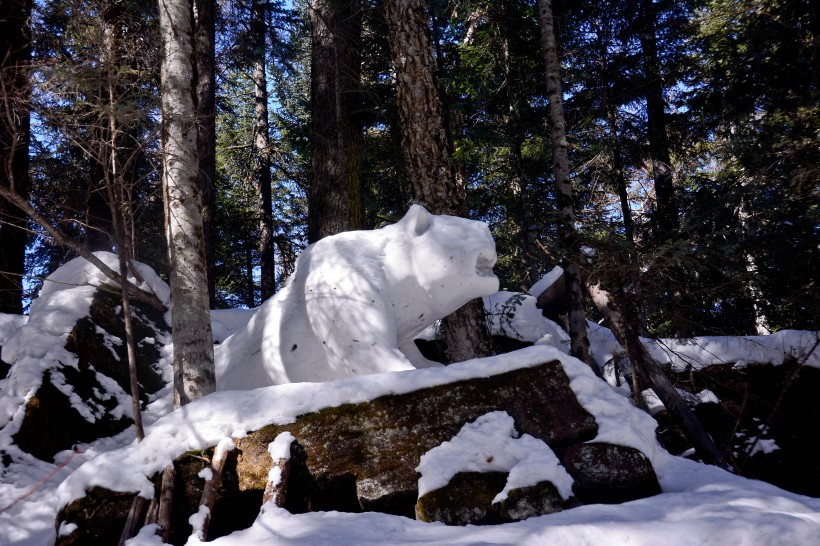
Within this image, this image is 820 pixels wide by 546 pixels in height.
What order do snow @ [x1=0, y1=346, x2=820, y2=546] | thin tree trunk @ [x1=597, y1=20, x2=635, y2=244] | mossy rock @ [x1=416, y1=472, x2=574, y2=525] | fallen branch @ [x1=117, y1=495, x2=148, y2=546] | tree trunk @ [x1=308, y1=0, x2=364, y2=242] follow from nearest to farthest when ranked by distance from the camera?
snow @ [x1=0, y1=346, x2=820, y2=546]
fallen branch @ [x1=117, y1=495, x2=148, y2=546]
mossy rock @ [x1=416, y1=472, x2=574, y2=525]
tree trunk @ [x1=308, y1=0, x2=364, y2=242]
thin tree trunk @ [x1=597, y1=20, x2=635, y2=244]

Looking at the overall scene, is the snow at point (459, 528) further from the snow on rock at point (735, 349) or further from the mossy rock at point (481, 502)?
the snow on rock at point (735, 349)

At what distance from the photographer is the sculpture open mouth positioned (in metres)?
4.46

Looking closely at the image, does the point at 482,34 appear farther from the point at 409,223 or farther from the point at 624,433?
the point at 624,433

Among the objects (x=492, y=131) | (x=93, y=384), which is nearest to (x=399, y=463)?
(x=93, y=384)

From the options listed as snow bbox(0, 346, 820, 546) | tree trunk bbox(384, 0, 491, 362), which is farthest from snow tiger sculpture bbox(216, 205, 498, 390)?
tree trunk bbox(384, 0, 491, 362)

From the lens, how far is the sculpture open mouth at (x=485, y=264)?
446 centimetres

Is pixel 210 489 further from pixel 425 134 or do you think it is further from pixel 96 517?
pixel 425 134

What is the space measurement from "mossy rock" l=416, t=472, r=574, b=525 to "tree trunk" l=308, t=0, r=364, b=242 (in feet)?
17.2

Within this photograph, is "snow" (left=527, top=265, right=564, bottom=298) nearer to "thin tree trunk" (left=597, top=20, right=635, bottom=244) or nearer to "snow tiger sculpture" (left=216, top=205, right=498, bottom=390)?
"thin tree trunk" (left=597, top=20, right=635, bottom=244)

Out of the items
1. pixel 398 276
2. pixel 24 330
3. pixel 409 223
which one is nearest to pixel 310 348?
pixel 398 276

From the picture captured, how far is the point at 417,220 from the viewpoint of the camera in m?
4.61

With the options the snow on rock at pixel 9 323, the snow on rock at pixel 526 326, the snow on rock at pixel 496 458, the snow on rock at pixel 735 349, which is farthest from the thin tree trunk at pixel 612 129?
the snow on rock at pixel 9 323

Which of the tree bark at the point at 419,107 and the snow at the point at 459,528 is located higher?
the tree bark at the point at 419,107

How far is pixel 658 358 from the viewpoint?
26.1 ft
